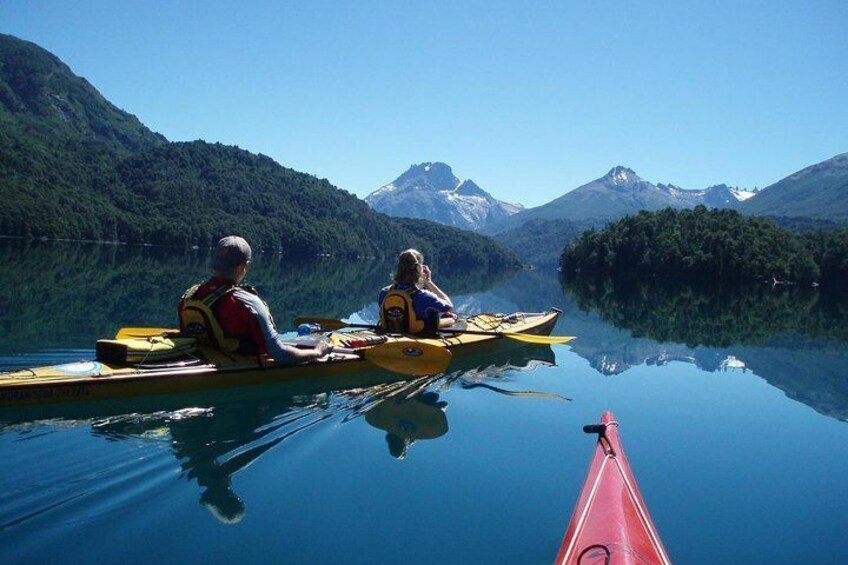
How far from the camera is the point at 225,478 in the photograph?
6.06 meters

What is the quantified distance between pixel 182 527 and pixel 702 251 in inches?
3247

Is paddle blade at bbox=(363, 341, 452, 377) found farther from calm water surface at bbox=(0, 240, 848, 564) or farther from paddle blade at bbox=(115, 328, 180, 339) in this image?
paddle blade at bbox=(115, 328, 180, 339)

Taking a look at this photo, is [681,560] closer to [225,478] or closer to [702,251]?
[225,478]

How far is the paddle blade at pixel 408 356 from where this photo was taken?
9641 millimetres

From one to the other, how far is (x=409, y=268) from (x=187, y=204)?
136872 millimetres

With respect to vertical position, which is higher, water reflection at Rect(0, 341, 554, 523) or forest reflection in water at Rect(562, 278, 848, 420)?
water reflection at Rect(0, 341, 554, 523)

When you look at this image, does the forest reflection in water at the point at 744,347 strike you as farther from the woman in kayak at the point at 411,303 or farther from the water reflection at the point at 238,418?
the water reflection at the point at 238,418

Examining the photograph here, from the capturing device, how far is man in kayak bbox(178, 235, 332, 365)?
7809mm

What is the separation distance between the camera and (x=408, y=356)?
31.8 ft

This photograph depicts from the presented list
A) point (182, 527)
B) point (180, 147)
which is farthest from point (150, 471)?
point (180, 147)

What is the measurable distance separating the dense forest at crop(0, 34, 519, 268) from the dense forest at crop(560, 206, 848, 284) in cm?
7303

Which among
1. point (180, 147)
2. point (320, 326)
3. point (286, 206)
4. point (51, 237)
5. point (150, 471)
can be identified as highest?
point (180, 147)

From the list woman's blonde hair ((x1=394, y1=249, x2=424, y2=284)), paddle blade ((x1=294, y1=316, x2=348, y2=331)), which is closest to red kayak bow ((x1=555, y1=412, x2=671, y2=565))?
woman's blonde hair ((x1=394, y1=249, x2=424, y2=284))

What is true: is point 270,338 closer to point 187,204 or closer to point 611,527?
point 611,527
